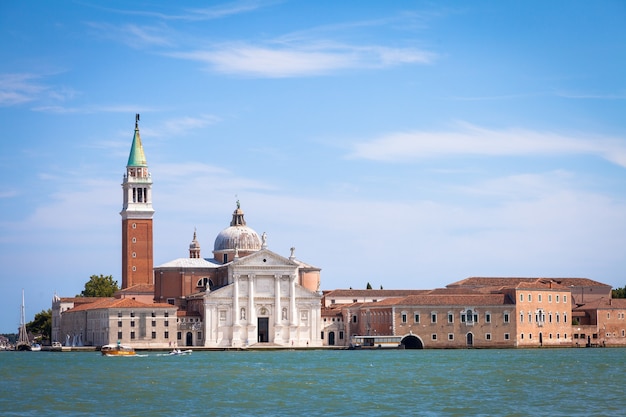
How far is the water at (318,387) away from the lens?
37812 millimetres

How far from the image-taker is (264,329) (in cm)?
8975

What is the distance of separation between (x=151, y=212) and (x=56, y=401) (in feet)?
195

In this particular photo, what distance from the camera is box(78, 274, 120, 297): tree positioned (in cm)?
11094

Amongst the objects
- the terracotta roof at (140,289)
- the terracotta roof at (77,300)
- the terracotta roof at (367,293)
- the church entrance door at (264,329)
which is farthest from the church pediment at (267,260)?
the terracotta roof at (77,300)

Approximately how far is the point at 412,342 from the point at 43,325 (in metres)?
39.3

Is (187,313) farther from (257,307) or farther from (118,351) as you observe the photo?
(118,351)

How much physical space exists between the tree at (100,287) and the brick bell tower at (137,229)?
11692 millimetres

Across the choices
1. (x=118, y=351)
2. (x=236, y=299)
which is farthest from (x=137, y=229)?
(x=118, y=351)

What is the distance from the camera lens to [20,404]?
39375mm

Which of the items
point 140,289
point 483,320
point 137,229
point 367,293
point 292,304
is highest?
point 137,229

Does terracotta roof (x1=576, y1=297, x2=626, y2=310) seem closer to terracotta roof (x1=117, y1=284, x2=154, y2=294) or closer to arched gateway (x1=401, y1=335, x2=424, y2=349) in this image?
arched gateway (x1=401, y1=335, x2=424, y2=349)

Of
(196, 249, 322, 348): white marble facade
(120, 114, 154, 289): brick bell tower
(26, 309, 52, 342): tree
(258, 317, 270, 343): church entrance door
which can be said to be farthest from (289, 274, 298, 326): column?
(26, 309, 52, 342): tree

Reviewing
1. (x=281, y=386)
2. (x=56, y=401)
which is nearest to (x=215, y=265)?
(x=281, y=386)

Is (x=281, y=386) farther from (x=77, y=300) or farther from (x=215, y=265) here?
(x=77, y=300)
